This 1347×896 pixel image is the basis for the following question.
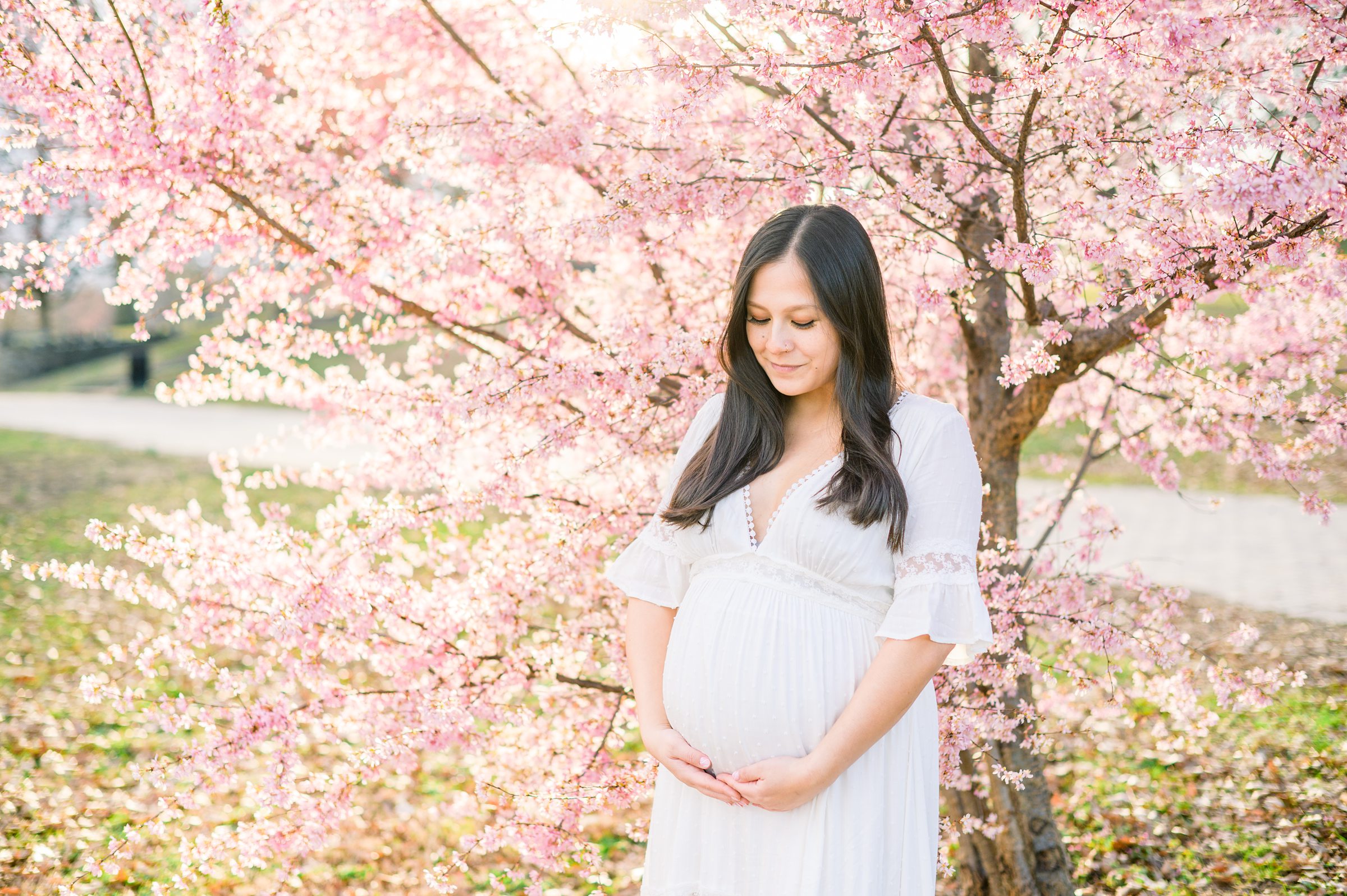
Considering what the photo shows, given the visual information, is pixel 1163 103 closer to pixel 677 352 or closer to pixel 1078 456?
pixel 677 352

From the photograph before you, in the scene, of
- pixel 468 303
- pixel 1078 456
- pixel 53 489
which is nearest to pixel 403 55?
pixel 468 303

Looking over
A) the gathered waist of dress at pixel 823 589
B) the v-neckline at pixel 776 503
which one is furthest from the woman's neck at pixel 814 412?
the gathered waist of dress at pixel 823 589

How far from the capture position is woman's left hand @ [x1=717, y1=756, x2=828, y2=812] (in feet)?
6.01

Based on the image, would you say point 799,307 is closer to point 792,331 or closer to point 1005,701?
point 792,331

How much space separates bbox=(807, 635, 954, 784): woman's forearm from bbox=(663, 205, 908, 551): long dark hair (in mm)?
195

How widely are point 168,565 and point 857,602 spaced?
2.46m

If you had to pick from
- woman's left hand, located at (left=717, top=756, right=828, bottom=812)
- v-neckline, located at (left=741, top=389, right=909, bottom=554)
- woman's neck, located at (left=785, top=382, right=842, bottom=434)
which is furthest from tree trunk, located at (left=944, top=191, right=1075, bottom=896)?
woman's left hand, located at (left=717, top=756, right=828, bottom=812)

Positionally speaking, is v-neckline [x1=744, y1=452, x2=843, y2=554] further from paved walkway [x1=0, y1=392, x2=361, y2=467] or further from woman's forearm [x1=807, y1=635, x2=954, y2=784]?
paved walkway [x1=0, y1=392, x2=361, y2=467]

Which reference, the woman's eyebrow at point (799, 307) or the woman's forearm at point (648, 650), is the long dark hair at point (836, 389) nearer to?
the woman's eyebrow at point (799, 307)

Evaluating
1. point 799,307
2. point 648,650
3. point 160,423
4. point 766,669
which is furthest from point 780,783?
point 160,423

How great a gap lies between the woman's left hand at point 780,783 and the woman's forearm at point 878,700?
2 cm

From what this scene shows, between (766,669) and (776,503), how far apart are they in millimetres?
330

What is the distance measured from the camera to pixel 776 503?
A: 2039 mm

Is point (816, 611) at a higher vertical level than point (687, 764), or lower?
higher
